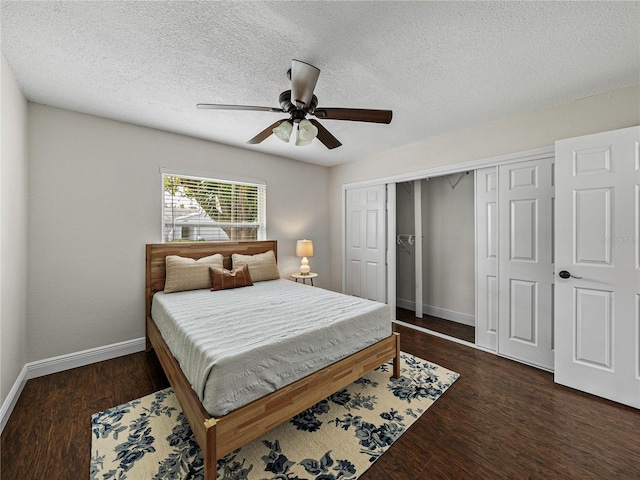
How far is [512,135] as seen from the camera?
2.88 m

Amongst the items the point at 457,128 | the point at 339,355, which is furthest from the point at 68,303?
the point at 457,128

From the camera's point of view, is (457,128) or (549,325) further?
(457,128)

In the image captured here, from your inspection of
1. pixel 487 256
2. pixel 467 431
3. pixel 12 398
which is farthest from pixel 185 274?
pixel 487 256

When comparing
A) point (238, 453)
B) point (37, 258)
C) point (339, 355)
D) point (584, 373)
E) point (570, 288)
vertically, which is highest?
point (37, 258)

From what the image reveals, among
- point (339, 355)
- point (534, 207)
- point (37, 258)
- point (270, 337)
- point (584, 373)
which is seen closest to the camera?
point (270, 337)

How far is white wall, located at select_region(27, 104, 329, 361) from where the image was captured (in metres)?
2.61

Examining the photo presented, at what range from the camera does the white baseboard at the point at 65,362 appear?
2150 millimetres

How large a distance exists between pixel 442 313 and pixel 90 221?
4867mm

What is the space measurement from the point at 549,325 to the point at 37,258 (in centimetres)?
502

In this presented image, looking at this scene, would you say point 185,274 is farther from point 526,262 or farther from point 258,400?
point 526,262

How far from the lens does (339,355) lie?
2086 mm

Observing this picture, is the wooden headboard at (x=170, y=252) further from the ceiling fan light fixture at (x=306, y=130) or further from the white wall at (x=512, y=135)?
the white wall at (x=512, y=135)

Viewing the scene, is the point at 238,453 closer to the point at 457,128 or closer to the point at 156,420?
the point at 156,420

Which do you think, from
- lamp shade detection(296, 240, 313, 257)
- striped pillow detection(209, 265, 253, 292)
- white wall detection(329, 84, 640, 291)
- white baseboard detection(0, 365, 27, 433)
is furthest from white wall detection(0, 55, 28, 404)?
white wall detection(329, 84, 640, 291)
